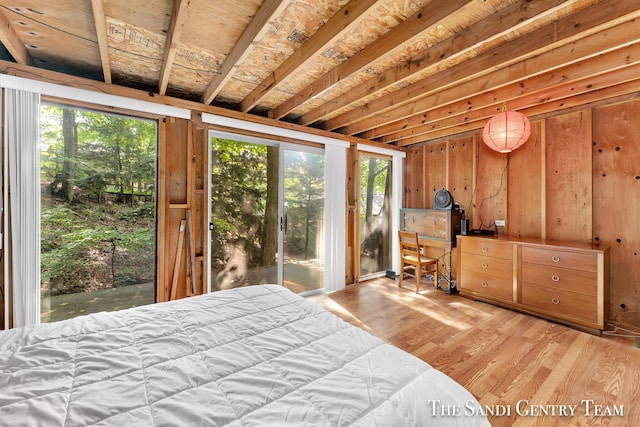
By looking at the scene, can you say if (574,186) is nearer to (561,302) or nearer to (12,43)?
(561,302)

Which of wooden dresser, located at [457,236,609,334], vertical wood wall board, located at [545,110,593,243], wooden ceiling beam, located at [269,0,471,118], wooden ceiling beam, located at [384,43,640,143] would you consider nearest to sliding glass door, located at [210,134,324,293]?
wooden ceiling beam, located at [269,0,471,118]

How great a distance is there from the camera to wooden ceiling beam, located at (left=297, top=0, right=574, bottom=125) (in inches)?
59.4

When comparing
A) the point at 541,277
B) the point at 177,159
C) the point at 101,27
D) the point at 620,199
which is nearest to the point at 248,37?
the point at 101,27

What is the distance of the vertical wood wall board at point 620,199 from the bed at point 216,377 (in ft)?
10.9

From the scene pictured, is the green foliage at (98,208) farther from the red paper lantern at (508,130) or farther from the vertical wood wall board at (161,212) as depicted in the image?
the red paper lantern at (508,130)

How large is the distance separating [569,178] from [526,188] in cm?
43

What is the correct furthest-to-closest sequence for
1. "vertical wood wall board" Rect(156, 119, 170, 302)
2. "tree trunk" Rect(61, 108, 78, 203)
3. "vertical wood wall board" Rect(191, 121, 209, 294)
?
"vertical wood wall board" Rect(191, 121, 209, 294), "vertical wood wall board" Rect(156, 119, 170, 302), "tree trunk" Rect(61, 108, 78, 203)

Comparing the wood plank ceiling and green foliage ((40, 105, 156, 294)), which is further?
green foliage ((40, 105, 156, 294))

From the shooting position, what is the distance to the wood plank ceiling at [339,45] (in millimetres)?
1581

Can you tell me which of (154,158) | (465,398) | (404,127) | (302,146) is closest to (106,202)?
(154,158)

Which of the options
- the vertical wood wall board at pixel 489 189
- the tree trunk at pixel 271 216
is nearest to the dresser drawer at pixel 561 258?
the vertical wood wall board at pixel 489 189

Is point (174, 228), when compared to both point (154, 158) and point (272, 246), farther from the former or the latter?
point (272, 246)

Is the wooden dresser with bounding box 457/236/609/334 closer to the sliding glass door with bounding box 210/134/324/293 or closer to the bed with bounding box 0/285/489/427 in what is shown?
the sliding glass door with bounding box 210/134/324/293

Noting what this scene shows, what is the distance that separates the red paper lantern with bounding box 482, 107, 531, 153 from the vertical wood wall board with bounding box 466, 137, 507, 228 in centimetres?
124
